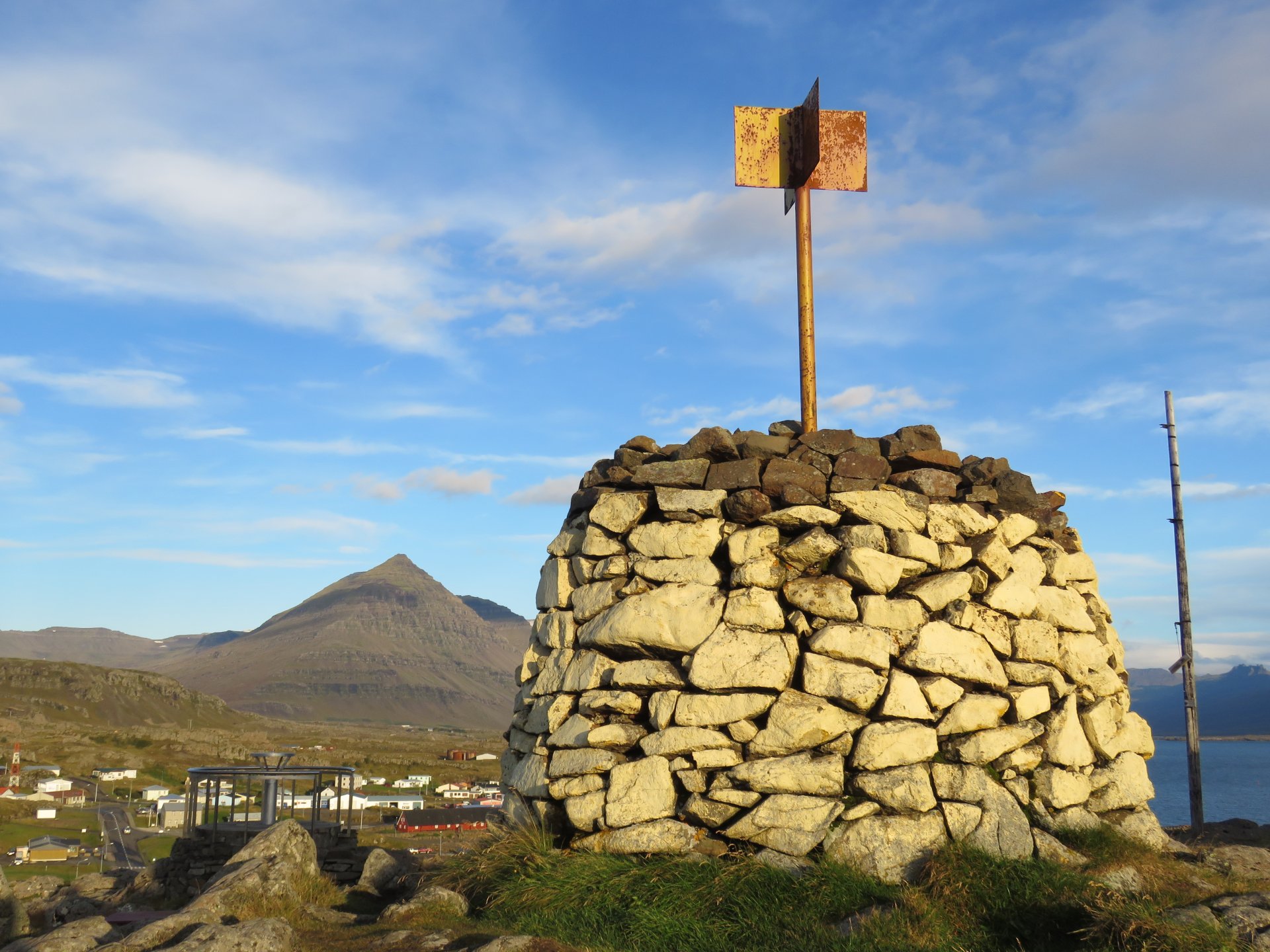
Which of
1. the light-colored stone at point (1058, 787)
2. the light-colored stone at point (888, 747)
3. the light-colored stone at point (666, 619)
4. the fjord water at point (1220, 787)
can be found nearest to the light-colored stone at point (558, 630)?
the light-colored stone at point (666, 619)

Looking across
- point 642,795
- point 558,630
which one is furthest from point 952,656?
point 558,630

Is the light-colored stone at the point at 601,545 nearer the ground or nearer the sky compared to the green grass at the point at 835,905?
nearer the sky

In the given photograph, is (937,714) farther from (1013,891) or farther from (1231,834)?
(1231,834)

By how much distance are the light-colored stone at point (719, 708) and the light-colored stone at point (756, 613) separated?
62cm

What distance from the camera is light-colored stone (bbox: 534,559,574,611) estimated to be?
9.96 meters

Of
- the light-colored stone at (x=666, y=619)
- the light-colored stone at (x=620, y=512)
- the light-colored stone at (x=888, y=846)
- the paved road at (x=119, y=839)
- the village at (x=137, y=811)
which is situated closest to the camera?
the light-colored stone at (x=888, y=846)

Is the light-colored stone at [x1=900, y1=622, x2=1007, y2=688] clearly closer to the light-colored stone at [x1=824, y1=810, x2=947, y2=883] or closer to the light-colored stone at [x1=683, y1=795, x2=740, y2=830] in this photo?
the light-colored stone at [x1=824, y1=810, x2=947, y2=883]

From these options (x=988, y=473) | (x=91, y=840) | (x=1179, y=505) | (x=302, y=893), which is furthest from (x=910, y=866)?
(x=91, y=840)

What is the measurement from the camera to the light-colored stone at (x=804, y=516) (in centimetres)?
898

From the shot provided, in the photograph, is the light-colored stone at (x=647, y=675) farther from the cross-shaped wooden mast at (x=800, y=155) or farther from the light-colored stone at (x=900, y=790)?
the cross-shaped wooden mast at (x=800, y=155)

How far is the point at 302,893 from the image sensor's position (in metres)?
9.07

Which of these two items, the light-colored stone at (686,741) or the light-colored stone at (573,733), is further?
the light-colored stone at (573,733)

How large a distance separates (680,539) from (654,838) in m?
2.62

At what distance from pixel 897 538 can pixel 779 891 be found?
322 cm
